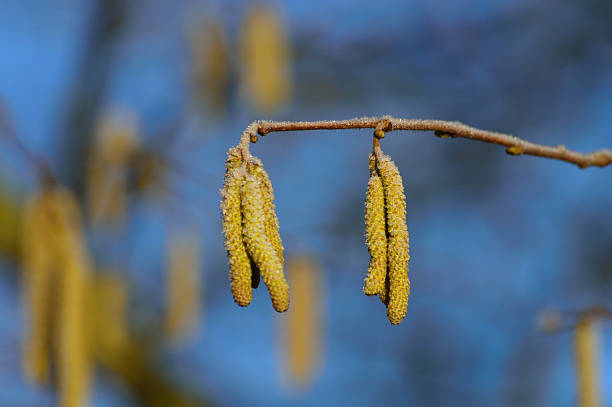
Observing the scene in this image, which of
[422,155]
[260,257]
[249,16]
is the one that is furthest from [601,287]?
[260,257]

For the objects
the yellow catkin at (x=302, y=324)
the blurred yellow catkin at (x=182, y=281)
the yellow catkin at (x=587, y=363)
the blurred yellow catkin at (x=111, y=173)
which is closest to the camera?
the yellow catkin at (x=587, y=363)

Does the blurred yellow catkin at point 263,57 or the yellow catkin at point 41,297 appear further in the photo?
the blurred yellow catkin at point 263,57

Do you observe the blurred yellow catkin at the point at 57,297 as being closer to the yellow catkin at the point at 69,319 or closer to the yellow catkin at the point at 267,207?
the yellow catkin at the point at 69,319

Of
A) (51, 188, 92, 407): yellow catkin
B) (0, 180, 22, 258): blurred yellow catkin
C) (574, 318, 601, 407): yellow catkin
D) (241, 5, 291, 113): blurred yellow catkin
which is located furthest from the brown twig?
(0, 180, 22, 258): blurred yellow catkin

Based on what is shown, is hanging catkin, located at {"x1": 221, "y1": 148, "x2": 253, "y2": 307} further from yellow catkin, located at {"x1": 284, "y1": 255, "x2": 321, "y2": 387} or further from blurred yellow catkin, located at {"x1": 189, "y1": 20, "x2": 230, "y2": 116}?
blurred yellow catkin, located at {"x1": 189, "y1": 20, "x2": 230, "y2": 116}

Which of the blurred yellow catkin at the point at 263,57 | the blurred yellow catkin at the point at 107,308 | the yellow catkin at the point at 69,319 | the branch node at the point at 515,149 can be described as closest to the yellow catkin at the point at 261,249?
the branch node at the point at 515,149

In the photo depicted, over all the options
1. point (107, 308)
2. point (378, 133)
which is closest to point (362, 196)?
point (107, 308)
